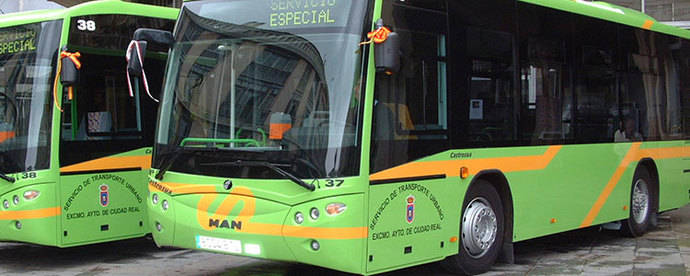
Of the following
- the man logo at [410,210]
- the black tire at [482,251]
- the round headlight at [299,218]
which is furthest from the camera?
the black tire at [482,251]

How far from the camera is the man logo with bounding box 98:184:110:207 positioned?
10.5 metres

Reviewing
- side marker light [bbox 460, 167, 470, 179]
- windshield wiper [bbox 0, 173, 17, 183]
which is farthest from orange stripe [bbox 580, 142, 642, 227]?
windshield wiper [bbox 0, 173, 17, 183]


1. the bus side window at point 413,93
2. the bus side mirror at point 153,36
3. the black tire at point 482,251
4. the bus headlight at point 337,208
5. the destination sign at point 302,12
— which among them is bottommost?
the black tire at point 482,251

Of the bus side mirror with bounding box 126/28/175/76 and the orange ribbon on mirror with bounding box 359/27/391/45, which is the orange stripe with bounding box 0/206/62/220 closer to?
the bus side mirror with bounding box 126/28/175/76

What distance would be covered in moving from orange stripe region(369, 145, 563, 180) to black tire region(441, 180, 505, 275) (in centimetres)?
21

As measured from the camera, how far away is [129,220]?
35.5 ft

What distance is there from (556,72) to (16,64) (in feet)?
20.4

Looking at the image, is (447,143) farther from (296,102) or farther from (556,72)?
(556,72)

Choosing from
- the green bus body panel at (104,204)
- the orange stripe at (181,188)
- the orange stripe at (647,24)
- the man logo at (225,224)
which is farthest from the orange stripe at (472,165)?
the green bus body panel at (104,204)

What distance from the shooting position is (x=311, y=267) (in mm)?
9844

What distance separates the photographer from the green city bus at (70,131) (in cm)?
1002

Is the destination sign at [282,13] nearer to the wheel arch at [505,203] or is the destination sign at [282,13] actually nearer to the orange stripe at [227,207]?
the orange stripe at [227,207]

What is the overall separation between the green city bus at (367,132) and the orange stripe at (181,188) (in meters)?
0.02

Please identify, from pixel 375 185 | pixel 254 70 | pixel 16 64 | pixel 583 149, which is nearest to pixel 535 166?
pixel 583 149
